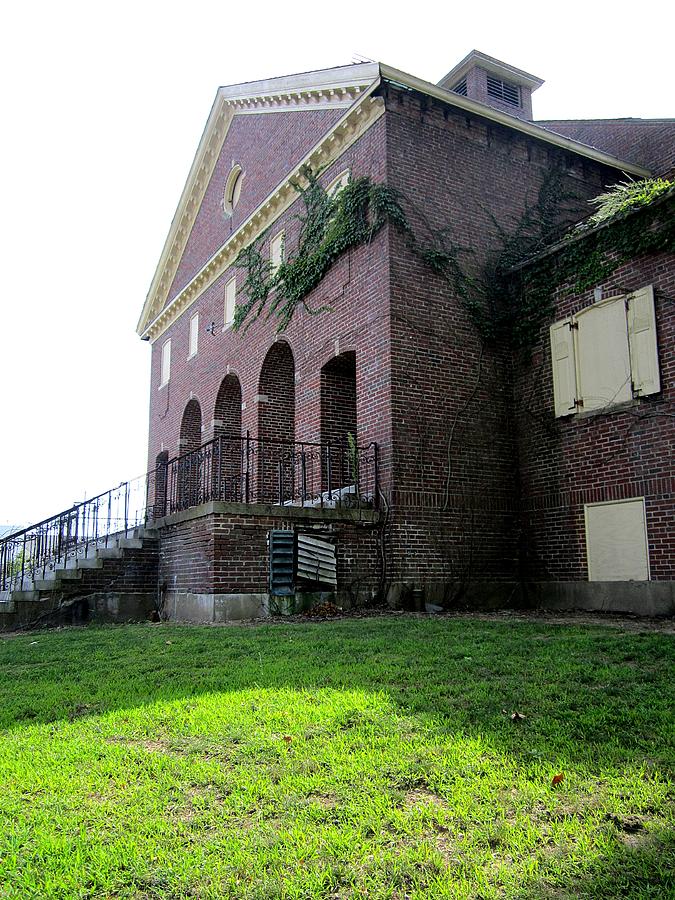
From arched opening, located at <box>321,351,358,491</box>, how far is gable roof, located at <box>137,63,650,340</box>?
424 cm

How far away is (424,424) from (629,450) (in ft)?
10.5

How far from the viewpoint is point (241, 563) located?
11359 millimetres

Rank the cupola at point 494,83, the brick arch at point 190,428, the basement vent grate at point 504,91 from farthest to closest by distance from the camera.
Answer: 1. the brick arch at point 190,428
2. the basement vent grate at point 504,91
3. the cupola at point 494,83

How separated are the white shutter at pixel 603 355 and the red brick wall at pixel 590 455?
204mm

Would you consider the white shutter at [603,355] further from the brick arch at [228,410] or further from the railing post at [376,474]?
the brick arch at [228,410]

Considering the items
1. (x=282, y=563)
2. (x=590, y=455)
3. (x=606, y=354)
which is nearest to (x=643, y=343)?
(x=606, y=354)

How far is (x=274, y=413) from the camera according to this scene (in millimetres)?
17203

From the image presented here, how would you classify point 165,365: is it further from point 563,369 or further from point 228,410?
point 563,369

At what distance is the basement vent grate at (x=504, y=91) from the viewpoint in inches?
809

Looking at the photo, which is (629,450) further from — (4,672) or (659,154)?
(659,154)

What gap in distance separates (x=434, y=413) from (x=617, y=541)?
3511 millimetres

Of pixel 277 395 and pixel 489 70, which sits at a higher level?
pixel 489 70

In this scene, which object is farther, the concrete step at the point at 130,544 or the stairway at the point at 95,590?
the concrete step at the point at 130,544

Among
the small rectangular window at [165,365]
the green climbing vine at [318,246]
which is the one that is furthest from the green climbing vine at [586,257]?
the small rectangular window at [165,365]
